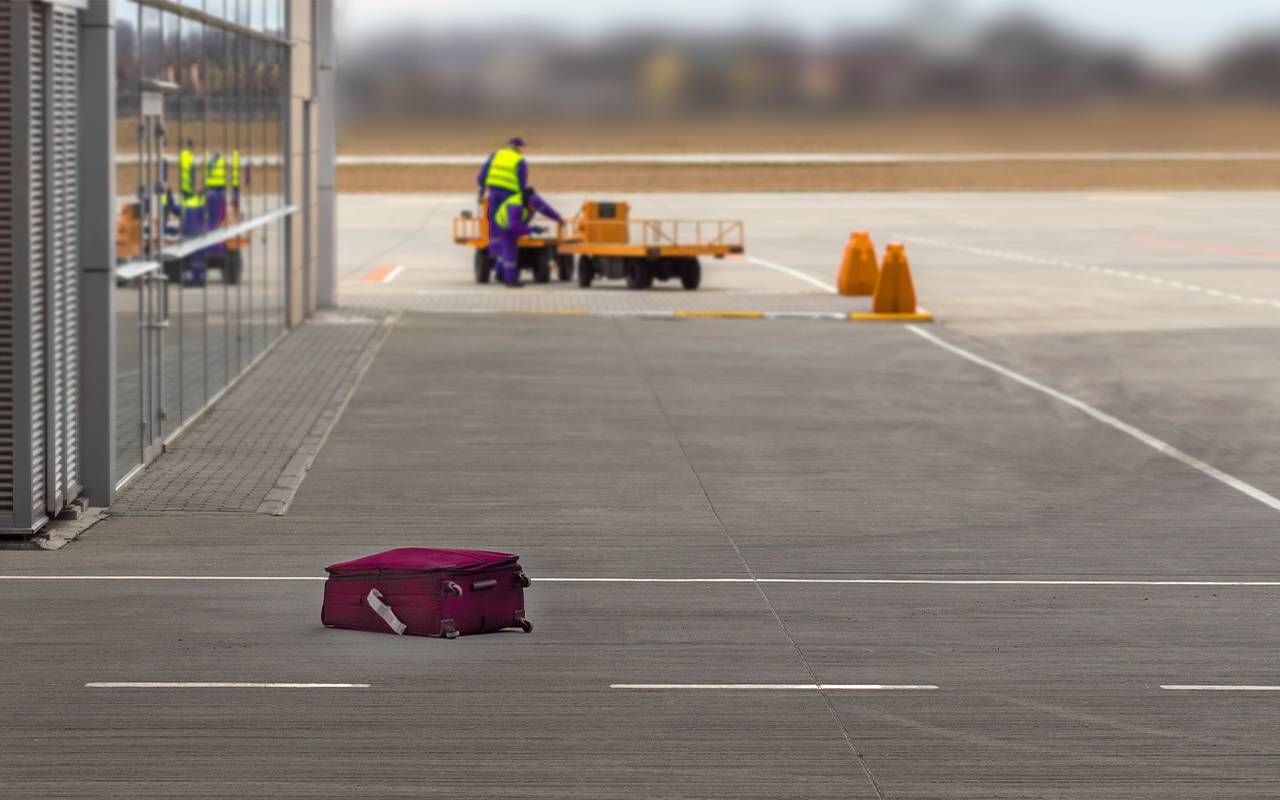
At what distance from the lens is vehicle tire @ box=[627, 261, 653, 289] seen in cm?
3238

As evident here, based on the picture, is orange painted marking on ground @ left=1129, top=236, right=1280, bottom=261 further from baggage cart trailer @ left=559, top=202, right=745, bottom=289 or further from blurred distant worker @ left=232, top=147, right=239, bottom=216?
blurred distant worker @ left=232, top=147, right=239, bottom=216

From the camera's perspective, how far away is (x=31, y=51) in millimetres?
11633

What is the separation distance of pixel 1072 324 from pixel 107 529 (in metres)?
17.0

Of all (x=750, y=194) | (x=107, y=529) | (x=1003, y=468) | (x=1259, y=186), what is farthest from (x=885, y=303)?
(x=1259, y=186)

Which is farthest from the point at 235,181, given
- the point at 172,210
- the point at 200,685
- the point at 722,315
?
the point at 200,685

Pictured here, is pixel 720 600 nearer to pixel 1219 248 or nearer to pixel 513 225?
pixel 513 225

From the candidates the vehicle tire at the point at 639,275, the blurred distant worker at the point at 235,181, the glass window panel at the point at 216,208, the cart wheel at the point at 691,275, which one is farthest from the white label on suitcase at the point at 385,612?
the cart wheel at the point at 691,275

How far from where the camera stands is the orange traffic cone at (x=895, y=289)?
27.8 m

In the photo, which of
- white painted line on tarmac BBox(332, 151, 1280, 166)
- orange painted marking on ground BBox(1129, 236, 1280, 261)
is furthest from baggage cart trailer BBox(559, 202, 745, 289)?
white painted line on tarmac BBox(332, 151, 1280, 166)

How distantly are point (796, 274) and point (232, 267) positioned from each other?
18702 millimetres

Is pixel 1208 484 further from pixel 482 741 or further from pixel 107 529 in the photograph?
pixel 482 741

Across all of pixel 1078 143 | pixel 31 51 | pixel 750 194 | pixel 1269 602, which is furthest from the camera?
pixel 1078 143

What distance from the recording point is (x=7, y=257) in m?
11.7

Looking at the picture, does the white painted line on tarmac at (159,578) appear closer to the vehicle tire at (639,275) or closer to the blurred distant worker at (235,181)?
the blurred distant worker at (235,181)
